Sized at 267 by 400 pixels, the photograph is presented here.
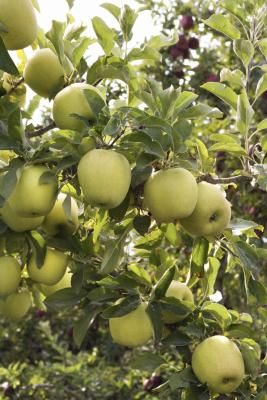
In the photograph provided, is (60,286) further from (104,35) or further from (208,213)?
(104,35)

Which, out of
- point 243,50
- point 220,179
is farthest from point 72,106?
point 243,50

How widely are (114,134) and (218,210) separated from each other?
0.94 feet

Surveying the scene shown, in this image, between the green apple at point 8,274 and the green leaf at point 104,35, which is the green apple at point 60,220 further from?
the green leaf at point 104,35

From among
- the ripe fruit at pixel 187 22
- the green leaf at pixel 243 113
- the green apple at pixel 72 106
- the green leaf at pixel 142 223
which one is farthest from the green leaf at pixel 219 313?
the ripe fruit at pixel 187 22

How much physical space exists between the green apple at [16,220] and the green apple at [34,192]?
92 millimetres

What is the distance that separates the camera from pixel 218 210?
1.44m

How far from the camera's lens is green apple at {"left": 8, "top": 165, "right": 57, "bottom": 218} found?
51.9 inches

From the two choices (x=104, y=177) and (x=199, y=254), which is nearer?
(x=104, y=177)

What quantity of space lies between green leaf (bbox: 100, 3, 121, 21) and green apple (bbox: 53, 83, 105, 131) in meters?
0.23

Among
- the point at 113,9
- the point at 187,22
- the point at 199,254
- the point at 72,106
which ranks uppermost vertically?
the point at 113,9

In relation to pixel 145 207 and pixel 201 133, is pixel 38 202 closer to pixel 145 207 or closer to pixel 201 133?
pixel 145 207

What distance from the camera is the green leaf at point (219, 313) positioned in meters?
1.62

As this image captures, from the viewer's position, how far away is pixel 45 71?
1491mm

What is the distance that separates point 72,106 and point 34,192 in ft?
0.65
